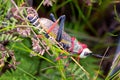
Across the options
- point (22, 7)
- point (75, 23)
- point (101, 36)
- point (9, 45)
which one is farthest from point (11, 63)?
point (101, 36)

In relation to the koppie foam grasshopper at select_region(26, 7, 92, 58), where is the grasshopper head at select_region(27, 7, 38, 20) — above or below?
above

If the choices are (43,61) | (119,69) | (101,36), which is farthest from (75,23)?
(119,69)

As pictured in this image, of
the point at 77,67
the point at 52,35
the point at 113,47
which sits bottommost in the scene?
the point at 113,47

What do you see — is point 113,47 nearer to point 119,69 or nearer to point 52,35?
point 119,69

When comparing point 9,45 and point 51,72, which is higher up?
point 9,45

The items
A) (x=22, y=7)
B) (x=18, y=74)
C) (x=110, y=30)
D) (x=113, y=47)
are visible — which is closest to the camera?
(x=22, y=7)

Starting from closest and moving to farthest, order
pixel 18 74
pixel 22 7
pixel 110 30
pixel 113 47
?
pixel 22 7 < pixel 18 74 < pixel 113 47 < pixel 110 30

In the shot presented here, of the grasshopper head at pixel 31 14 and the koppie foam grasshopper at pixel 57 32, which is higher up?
the grasshopper head at pixel 31 14

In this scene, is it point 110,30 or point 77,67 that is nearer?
point 77,67
